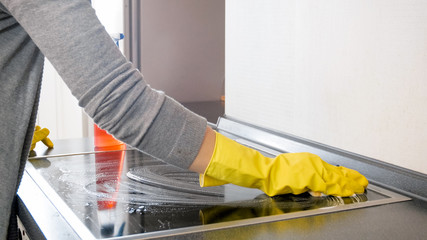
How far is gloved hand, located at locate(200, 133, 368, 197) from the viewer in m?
0.88

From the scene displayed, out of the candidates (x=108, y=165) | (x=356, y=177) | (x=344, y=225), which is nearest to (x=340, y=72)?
(x=356, y=177)

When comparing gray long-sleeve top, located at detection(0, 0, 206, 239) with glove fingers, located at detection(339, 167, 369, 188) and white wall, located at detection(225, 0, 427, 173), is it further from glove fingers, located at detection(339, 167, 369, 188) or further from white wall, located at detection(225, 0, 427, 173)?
white wall, located at detection(225, 0, 427, 173)

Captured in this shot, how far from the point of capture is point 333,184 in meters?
0.97

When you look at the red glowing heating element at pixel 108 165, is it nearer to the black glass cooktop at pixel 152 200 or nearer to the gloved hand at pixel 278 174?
the black glass cooktop at pixel 152 200

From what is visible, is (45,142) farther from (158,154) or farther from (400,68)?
(400,68)

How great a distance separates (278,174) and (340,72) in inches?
14.5

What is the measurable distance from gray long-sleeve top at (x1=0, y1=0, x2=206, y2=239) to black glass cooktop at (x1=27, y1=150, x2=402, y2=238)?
0.37 ft

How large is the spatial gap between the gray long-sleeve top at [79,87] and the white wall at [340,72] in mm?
467

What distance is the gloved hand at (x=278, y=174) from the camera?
885 millimetres

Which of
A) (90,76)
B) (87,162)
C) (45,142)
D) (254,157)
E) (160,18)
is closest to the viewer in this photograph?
(90,76)

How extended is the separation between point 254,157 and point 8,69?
1.56 feet

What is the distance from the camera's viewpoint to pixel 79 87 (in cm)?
71

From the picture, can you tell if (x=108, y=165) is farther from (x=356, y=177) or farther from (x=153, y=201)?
(x=356, y=177)

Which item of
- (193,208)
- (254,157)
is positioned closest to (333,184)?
(254,157)
